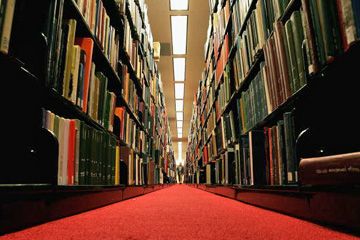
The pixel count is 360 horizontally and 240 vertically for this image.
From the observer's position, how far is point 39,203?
909 millimetres

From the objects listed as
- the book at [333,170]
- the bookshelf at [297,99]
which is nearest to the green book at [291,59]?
the bookshelf at [297,99]

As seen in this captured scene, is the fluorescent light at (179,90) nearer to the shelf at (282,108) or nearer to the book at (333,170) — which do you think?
the shelf at (282,108)

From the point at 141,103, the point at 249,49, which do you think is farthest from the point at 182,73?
the point at 249,49

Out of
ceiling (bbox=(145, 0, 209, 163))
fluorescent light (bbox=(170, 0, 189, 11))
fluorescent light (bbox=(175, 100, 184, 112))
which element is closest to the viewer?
fluorescent light (bbox=(170, 0, 189, 11))

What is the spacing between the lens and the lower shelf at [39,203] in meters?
0.73

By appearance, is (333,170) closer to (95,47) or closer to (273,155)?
(273,155)

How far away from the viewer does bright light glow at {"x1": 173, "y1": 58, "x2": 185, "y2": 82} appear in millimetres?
6829

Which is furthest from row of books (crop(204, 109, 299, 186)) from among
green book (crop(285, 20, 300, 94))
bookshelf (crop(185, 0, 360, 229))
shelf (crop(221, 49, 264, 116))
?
shelf (crop(221, 49, 264, 116))

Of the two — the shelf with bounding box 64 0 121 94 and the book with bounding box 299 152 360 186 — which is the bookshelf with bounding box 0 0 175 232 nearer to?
the shelf with bounding box 64 0 121 94

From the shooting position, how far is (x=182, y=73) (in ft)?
24.8

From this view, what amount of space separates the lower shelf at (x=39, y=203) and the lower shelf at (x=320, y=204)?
867 millimetres

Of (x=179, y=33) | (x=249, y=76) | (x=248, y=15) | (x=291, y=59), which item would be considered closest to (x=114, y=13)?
(x=248, y=15)

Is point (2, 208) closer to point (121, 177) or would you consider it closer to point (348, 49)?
point (348, 49)

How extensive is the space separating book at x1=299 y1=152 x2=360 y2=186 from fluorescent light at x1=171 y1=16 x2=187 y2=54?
15.3 feet
